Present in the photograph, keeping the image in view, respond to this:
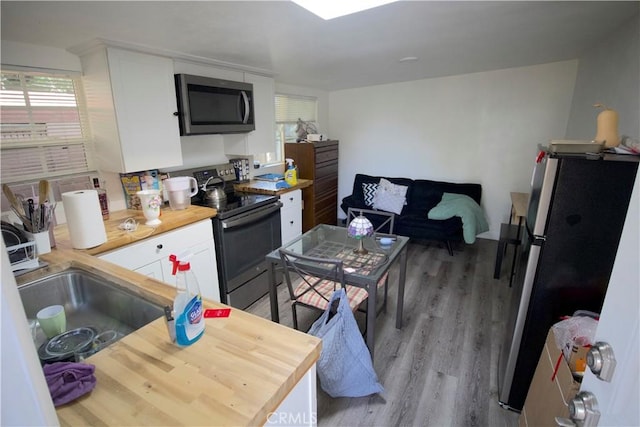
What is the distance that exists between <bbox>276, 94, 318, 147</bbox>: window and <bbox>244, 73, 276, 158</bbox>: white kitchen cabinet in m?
0.82

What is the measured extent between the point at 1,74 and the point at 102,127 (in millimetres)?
521

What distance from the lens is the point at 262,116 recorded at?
124 inches

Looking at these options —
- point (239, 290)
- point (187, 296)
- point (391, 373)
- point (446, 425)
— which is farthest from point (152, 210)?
point (446, 425)

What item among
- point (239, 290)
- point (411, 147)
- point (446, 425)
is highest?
point (411, 147)

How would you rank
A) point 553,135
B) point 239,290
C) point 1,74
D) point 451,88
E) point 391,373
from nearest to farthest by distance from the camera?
point 1,74 → point 391,373 → point 239,290 → point 553,135 → point 451,88

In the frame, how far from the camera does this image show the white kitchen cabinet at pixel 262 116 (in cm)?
304

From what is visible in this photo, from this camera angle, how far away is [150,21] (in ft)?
5.29

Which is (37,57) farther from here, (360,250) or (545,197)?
(545,197)

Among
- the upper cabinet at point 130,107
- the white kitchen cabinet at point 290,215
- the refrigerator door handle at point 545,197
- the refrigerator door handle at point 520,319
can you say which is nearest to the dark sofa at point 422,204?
the white kitchen cabinet at point 290,215

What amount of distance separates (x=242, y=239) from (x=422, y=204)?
8.55 feet

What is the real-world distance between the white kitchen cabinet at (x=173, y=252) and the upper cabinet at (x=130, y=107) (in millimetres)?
551

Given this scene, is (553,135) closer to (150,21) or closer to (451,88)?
(451,88)

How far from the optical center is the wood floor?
1.70 m

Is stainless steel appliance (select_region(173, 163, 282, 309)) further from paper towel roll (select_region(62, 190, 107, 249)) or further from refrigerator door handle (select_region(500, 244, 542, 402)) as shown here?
A: refrigerator door handle (select_region(500, 244, 542, 402))
